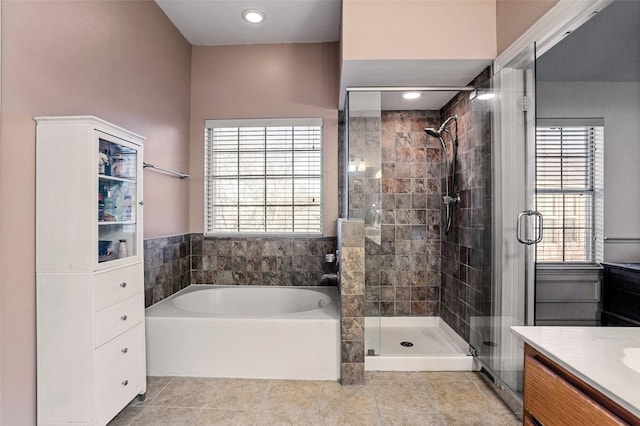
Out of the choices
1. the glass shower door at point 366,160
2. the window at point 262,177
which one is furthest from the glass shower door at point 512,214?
the window at point 262,177

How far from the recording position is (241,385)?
2.08m

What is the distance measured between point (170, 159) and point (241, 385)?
1955 mm

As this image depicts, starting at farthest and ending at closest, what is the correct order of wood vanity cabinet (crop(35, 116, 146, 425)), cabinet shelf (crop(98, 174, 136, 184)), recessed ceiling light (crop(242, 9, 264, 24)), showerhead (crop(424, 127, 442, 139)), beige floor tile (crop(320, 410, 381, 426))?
showerhead (crop(424, 127, 442, 139))
recessed ceiling light (crop(242, 9, 264, 24))
beige floor tile (crop(320, 410, 381, 426))
cabinet shelf (crop(98, 174, 136, 184))
wood vanity cabinet (crop(35, 116, 146, 425))

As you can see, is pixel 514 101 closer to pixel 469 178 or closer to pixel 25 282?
pixel 469 178

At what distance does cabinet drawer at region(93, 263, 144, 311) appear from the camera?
1.49m

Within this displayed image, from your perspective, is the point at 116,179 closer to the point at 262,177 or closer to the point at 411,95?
the point at 262,177

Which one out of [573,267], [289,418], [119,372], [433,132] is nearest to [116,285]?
[119,372]

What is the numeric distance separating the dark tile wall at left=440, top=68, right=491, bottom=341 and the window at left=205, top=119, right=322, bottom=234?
130 centimetres

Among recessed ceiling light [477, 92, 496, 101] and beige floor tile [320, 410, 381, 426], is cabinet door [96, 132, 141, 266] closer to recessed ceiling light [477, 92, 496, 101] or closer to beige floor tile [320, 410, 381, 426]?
beige floor tile [320, 410, 381, 426]

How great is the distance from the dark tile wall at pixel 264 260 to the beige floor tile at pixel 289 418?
130 centimetres

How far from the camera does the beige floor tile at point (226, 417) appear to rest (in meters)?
1.72

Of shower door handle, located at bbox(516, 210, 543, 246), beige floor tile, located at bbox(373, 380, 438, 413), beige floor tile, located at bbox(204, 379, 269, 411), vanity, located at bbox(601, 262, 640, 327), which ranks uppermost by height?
shower door handle, located at bbox(516, 210, 543, 246)

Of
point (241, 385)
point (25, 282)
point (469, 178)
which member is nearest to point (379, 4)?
point (469, 178)

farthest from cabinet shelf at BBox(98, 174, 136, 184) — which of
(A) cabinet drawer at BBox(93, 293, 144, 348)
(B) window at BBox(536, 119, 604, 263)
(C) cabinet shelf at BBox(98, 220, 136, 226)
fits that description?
(B) window at BBox(536, 119, 604, 263)
